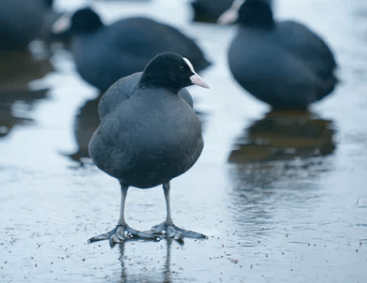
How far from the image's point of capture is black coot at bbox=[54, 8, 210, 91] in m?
8.84

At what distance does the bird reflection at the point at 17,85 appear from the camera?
8242 millimetres

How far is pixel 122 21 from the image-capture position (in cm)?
908

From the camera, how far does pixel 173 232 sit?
487 cm

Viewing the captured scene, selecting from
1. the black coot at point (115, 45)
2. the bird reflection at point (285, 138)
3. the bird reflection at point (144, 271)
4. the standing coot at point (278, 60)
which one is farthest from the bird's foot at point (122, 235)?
the black coot at point (115, 45)

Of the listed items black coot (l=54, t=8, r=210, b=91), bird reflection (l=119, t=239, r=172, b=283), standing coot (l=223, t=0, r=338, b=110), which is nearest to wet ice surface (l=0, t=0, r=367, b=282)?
bird reflection (l=119, t=239, r=172, b=283)

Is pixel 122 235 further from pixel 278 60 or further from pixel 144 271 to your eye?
pixel 278 60

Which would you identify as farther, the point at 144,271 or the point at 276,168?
the point at 276,168

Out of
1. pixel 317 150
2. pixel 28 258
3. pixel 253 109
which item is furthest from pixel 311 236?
pixel 253 109

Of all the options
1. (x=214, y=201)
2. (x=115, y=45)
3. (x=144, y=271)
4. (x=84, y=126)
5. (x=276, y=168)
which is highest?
(x=144, y=271)

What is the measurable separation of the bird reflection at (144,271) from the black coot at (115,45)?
15.0 feet

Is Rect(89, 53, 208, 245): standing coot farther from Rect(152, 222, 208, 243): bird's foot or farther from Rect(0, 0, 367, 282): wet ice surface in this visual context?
Rect(0, 0, 367, 282): wet ice surface

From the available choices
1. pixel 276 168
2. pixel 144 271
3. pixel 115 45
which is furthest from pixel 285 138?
pixel 144 271

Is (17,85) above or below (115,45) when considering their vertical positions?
below

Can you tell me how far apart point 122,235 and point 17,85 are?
5.64 m
